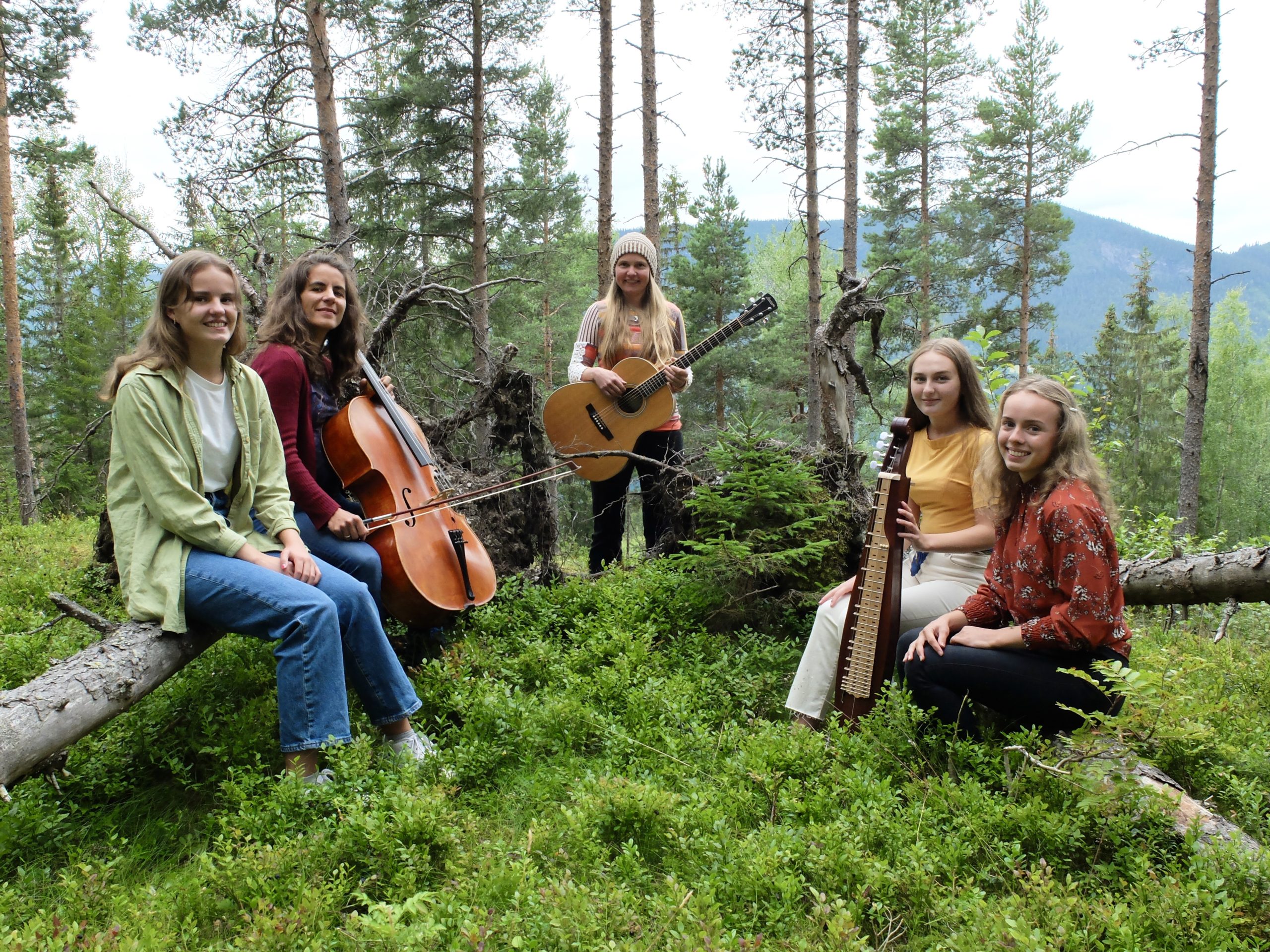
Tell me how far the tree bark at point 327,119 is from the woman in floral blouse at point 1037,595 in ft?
22.5

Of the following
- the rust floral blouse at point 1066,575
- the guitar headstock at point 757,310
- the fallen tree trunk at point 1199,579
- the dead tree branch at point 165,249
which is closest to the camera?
the rust floral blouse at point 1066,575

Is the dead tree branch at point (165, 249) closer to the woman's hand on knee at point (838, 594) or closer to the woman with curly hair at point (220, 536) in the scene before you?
the woman with curly hair at point (220, 536)

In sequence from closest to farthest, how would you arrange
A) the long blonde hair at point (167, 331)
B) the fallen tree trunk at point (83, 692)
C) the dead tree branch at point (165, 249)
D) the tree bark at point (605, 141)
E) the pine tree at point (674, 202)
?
the fallen tree trunk at point (83, 692) < the long blonde hair at point (167, 331) < the dead tree branch at point (165, 249) < the tree bark at point (605, 141) < the pine tree at point (674, 202)

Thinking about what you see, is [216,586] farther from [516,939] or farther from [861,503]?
[861,503]

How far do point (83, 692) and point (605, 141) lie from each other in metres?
11.5

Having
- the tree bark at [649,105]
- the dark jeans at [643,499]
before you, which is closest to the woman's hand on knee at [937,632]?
the dark jeans at [643,499]

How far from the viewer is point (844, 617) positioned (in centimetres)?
337

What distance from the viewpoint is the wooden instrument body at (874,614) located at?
10.6ft

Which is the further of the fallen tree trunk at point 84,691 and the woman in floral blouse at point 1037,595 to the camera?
the woman in floral blouse at point 1037,595

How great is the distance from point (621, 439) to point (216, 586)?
105 inches

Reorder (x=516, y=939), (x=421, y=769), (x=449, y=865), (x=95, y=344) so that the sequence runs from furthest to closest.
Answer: (x=95, y=344) < (x=421, y=769) < (x=449, y=865) < (x=516, y=939)

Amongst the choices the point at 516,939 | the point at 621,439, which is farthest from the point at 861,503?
the point at 516,939

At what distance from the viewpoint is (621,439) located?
5016 millimetres

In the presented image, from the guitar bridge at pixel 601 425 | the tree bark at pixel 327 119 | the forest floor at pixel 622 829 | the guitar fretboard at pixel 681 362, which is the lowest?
the forest floor at pixel 622 829
